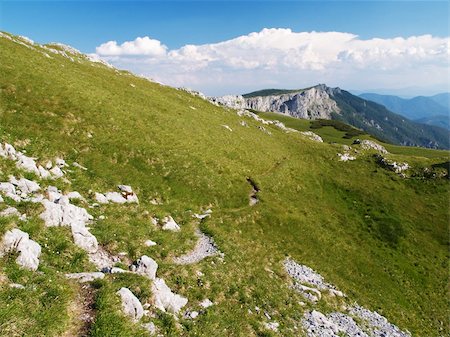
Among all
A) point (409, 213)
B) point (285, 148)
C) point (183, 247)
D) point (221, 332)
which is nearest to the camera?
point (221, 332)

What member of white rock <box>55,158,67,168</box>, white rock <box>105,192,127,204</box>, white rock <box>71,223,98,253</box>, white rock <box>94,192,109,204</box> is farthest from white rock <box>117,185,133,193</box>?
white rock <box>71,223,98,253</box>

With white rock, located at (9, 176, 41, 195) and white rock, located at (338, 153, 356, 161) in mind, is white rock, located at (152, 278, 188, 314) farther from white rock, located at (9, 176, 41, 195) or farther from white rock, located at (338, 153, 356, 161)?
white rock, located at (338, 153, 356, 161)

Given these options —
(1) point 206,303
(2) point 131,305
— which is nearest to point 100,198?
(1) point 206,303

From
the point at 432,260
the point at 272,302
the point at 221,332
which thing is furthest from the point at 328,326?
the point at 432,260

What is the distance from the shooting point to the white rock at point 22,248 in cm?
1355

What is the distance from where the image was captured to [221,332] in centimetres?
1555

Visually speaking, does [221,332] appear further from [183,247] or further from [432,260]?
[432,260]

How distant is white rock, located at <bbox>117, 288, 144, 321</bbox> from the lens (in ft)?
43.2

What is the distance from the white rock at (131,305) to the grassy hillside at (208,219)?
460 mm

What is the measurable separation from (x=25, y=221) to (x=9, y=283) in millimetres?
4704

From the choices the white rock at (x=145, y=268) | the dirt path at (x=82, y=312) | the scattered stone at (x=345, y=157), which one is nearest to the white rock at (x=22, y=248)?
the dirt path at (x=82, y=312)

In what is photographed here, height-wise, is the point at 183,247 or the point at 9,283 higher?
the point at 9,283

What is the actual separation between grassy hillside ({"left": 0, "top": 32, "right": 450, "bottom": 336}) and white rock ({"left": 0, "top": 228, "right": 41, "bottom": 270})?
17.3 inches

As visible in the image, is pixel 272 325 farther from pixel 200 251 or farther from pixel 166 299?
pixel 200 251
